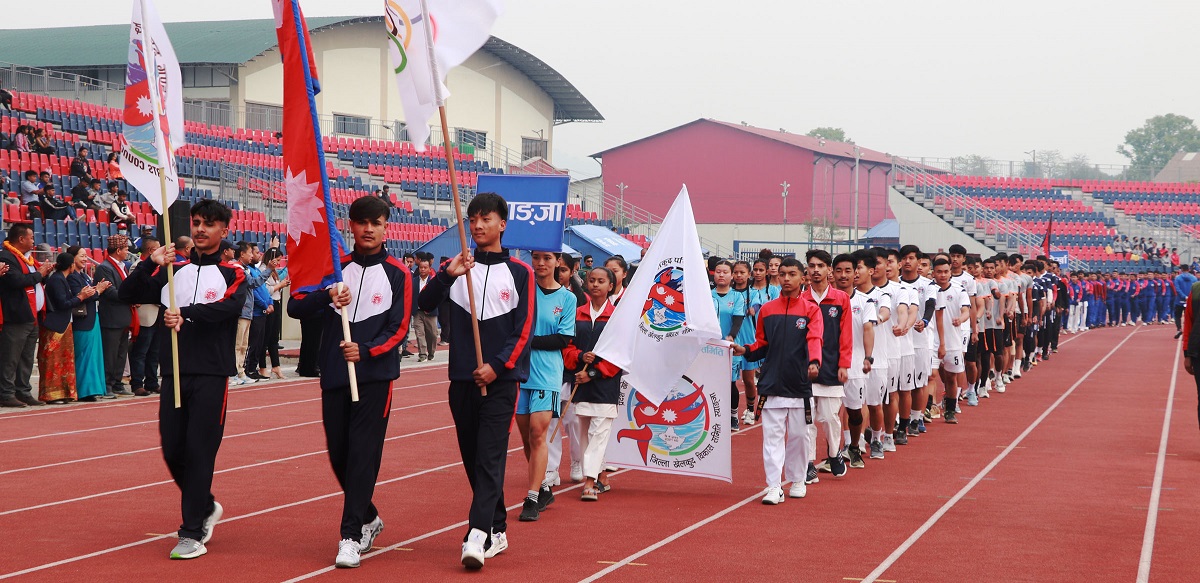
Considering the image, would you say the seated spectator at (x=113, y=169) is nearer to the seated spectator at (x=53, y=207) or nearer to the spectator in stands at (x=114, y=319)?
the seated spectator at (x=53, y=207)

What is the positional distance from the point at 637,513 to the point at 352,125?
38.7m

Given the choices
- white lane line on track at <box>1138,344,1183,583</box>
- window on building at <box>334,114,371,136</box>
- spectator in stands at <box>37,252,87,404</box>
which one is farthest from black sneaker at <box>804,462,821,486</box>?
window on building at <box>334,114,371,136</box>

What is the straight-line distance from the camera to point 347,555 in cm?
650

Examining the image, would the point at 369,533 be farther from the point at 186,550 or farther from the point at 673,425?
the point at 673,425

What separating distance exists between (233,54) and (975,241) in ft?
88.0

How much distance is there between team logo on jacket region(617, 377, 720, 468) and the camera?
9.74 m

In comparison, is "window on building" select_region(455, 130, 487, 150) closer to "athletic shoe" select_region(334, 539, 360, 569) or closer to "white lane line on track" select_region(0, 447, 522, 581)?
"white lane line on track" select_region(0, 447, 522, 581)

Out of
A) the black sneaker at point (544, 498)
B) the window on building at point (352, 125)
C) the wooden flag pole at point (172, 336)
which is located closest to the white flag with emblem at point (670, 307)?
the black sneaker at point (544, 498)

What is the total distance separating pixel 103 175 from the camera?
27062 millimetres

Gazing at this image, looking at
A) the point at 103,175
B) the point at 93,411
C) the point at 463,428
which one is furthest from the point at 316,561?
the point at 103,175

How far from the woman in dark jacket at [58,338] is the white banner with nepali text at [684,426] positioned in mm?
7310

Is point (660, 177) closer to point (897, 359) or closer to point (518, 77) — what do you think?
point (518, 77)

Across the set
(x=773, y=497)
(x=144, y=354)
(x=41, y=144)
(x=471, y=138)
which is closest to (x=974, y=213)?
(x=471, y=138)

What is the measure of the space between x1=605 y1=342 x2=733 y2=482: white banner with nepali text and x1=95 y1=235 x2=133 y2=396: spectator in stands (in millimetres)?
7453
